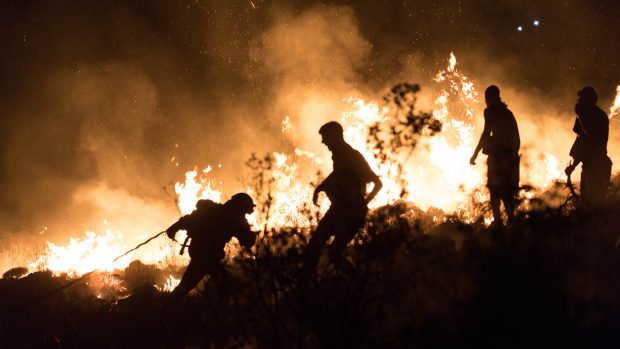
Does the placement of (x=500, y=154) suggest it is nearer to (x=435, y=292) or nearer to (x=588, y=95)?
(x=588, y=95)

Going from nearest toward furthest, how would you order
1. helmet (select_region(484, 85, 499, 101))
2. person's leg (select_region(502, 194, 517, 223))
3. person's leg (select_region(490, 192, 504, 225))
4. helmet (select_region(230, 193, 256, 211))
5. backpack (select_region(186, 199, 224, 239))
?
helmet (select_region(230, 193, 256, 211))
backpack (select_region(186, 199, 224, 239))
person's leg (select_region(502, 194, 517, 223))
person's leg (select_region(490, 192, 504, 225))
helmet (select_region(484, 85, 499, 101))

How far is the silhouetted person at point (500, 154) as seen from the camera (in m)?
6.82

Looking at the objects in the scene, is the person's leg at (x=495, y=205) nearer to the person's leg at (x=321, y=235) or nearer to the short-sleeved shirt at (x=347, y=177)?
the short-sleeved shirt at (x=347, y=177)

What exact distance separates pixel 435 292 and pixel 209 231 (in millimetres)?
2790

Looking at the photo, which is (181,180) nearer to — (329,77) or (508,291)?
(329,77)

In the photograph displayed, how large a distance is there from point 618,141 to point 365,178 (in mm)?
15651

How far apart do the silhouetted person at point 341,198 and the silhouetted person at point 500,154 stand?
84.1 inches

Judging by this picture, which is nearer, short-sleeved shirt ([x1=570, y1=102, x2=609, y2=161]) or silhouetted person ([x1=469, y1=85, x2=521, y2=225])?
silhouetted person ([x1=469, y1=85, x2=521, y2=225])

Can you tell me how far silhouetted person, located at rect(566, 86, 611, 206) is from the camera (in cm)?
707

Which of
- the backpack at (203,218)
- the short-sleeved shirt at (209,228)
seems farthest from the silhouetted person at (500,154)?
the backpack at (203,218)

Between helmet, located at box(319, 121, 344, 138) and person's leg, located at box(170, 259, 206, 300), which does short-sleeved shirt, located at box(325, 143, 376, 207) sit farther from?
person's leg, located at box(170, 259, 206, 300)

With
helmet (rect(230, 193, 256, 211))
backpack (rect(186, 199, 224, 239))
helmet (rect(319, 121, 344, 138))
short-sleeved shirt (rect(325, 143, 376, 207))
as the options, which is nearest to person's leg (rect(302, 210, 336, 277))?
short-sleeved shirt (rect(325, 143, 376, 207))

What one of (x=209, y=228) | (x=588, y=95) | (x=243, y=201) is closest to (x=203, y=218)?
(x=209, y=228)

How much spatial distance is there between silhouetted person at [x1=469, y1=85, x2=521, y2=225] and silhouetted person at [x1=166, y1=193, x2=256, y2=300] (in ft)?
10.3
